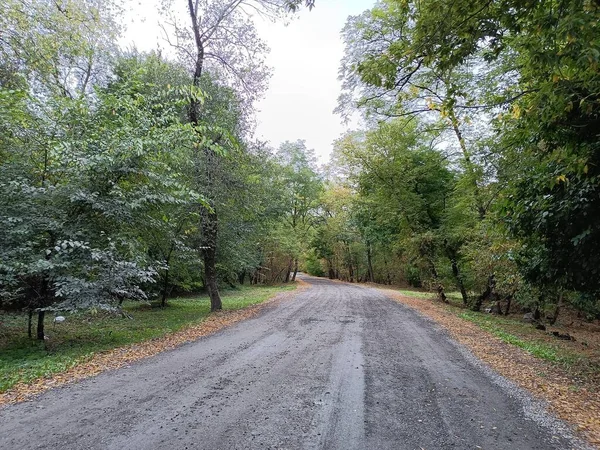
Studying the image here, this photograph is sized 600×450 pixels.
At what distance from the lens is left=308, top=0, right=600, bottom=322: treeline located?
326 centimetres

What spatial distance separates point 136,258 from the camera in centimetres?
630

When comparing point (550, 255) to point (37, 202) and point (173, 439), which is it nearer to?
point (173, 439)

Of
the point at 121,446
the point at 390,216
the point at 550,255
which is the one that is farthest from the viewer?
the point at 390,216

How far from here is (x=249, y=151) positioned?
Answer: 12.8m

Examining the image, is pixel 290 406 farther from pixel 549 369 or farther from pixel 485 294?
pixel 485 294

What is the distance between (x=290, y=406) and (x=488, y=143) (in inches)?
408

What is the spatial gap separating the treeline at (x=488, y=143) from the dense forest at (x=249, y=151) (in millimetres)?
40

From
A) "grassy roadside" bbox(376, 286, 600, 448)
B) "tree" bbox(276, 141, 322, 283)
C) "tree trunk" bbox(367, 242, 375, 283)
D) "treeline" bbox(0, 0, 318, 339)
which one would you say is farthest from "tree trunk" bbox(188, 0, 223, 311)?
"tree trunk" bbox(367, 242, 375, 283)

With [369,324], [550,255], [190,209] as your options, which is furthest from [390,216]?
[550,255]

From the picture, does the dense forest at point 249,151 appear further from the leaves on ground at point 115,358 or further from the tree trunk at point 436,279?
the leaves on ground at point 115,358

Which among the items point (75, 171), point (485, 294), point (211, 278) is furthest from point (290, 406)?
point (485, 294)

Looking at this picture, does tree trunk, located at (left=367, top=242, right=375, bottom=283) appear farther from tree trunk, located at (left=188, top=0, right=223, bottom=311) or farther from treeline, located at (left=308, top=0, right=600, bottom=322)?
tree trunk, located at (left=188, top=0, right=223, bottom=311)

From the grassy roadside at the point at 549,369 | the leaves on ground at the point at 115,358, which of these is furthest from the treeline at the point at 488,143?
the leaves on ground at the point at 115,358

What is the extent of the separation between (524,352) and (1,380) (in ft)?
28.7
